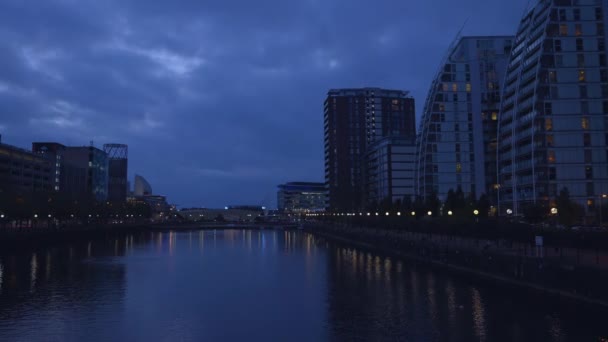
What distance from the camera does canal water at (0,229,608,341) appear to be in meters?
34.4

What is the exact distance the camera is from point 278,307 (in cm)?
4456

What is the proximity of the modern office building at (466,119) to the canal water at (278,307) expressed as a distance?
3077 inches

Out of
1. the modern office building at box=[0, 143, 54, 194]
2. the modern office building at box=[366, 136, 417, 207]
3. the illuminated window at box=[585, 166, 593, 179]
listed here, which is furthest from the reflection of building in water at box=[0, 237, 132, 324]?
the modern office building at box=[366, 136, 417, 207]

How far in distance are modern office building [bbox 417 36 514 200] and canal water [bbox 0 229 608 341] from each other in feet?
256

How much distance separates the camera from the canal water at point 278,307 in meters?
34.4

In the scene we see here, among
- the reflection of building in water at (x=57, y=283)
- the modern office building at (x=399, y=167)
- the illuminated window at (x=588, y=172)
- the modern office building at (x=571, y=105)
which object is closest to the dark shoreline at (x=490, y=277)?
the modern office building at (x=571, y=105)

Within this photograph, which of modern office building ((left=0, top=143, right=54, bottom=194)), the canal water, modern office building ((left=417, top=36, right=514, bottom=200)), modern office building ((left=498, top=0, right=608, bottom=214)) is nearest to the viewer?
the canal water

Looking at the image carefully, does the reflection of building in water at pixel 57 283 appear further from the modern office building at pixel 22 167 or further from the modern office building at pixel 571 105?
the modern office building at pixel 22 167

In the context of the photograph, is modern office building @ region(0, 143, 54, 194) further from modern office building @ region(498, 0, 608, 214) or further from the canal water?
modern office building @ region(498, 0, 608, 214)

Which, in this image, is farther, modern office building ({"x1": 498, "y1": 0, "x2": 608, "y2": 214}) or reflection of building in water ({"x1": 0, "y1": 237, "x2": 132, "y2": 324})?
Result: modern office building ({"x1": 498, "y1": 0, "x2": 608, "y2": 214})

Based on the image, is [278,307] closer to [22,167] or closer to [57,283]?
[57,283]

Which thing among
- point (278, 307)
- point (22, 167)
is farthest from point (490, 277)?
point (22, 167)

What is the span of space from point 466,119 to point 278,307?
11294 centimetres

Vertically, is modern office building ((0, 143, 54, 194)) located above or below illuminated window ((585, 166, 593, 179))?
above
